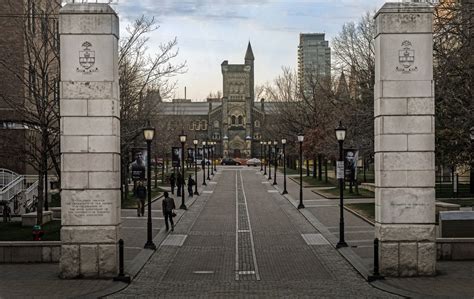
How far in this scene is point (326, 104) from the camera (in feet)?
191

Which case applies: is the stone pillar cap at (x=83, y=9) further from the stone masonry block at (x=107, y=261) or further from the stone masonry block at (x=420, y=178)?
the stone masonry block at (x=420, y=178)

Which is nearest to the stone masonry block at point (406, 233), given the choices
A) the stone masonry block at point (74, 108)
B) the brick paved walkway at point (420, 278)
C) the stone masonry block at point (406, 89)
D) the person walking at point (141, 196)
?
the brick paved walkway at point (420, 278)

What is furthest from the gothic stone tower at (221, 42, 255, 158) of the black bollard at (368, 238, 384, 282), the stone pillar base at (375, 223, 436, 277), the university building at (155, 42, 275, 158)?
the black bollard at (368, 238, 384, 282)

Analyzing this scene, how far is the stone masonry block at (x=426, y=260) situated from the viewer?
17.7 metres

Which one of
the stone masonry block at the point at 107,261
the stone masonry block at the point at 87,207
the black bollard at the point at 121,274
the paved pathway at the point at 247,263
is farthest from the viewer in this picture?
the stone masonry block at the point at 87,207

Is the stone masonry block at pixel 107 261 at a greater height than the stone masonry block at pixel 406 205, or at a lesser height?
lesser

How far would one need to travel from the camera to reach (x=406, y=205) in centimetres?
1800

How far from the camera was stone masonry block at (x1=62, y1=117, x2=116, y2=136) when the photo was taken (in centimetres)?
1802

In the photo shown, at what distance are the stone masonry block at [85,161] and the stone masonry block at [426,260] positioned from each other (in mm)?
8372

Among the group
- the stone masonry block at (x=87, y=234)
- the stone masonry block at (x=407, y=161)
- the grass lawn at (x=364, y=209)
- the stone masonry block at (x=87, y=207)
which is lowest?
the grass lawn at (x=364, y=209)

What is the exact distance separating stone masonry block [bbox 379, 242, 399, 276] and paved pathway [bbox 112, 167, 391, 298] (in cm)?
68

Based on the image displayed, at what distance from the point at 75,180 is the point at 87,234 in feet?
4.64

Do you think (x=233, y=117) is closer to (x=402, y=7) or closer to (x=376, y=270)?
(x=402, y=7)

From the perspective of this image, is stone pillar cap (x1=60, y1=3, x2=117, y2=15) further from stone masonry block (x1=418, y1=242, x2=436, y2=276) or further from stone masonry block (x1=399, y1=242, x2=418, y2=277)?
stone masonry block (x1=418, y1=242, x2=436, y2=276)
